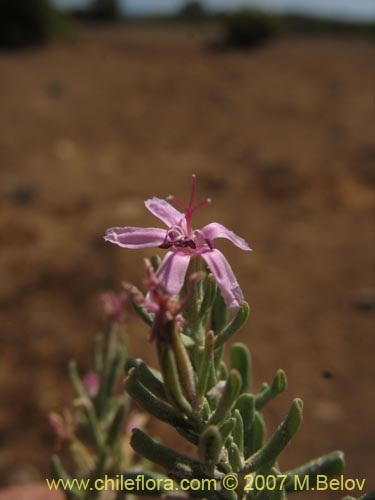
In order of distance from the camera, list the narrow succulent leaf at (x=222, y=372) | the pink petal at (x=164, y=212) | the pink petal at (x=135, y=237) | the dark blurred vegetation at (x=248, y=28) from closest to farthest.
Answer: the pink petal at (x=135, y=237)
the pink petal at (x=164, y=212)
the narrow succulent leaf at (x=222, y=372)
the dark blurred vegetation at (x=248, y=28)

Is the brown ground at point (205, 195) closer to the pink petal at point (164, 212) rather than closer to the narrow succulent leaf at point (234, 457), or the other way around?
the narrow succulent leaf at point (234, 457)

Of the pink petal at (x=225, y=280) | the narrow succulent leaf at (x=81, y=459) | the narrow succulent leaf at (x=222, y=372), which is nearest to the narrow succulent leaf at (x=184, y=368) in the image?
the pink petal at (x=225, y=280)

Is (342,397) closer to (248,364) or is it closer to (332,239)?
(332,239)

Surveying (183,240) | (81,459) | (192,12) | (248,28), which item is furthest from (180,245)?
(192,12)

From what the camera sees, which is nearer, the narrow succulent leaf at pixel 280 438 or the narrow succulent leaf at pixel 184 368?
the narrow succulent leaf at pixel 184 368

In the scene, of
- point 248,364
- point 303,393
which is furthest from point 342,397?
point 248,364
